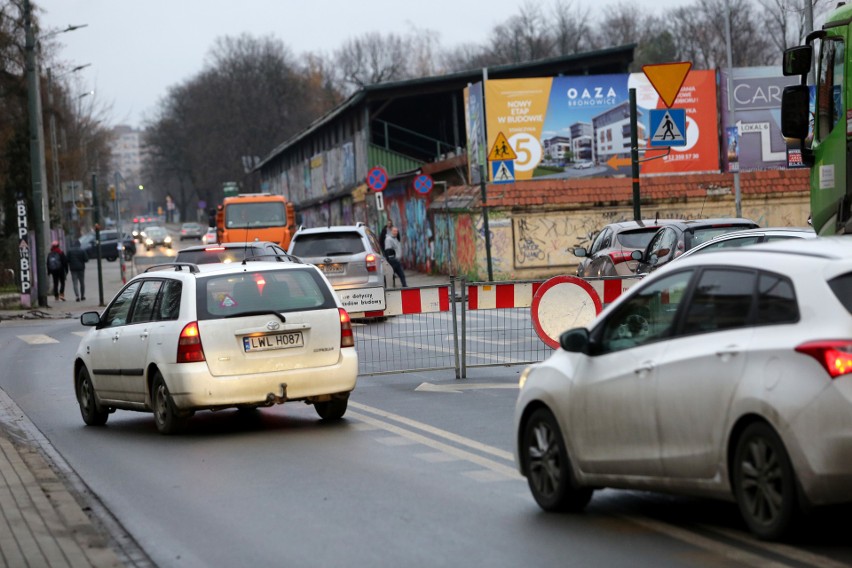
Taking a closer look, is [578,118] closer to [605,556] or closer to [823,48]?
[823,48]

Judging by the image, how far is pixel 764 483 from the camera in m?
6.85

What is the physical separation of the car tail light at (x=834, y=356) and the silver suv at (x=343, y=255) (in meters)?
20.6

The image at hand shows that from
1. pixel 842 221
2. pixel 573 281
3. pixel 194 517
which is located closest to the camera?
pixel 194 517

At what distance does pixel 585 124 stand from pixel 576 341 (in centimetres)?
3953

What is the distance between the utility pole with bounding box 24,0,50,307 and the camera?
4044cm

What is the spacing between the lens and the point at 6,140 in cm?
5116

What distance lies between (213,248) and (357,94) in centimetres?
3273

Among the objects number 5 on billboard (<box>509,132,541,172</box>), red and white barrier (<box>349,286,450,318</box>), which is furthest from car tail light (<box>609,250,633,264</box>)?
number 5 on billboard (<box>509,132,541,172</box>)

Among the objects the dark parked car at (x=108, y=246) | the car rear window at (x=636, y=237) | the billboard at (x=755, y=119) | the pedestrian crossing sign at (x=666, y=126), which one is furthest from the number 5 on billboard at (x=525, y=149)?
the dark parked car at (x=108, y=246)

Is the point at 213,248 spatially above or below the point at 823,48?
below

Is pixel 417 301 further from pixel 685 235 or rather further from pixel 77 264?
pixel 77 264

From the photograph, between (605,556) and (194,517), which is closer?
(605,556)

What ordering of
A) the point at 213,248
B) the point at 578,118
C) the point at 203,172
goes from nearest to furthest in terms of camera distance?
the point at 213,248 → the point at 578,118 → the point at 203,172

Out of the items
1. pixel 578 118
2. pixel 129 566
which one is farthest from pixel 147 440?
pixel 578 118
